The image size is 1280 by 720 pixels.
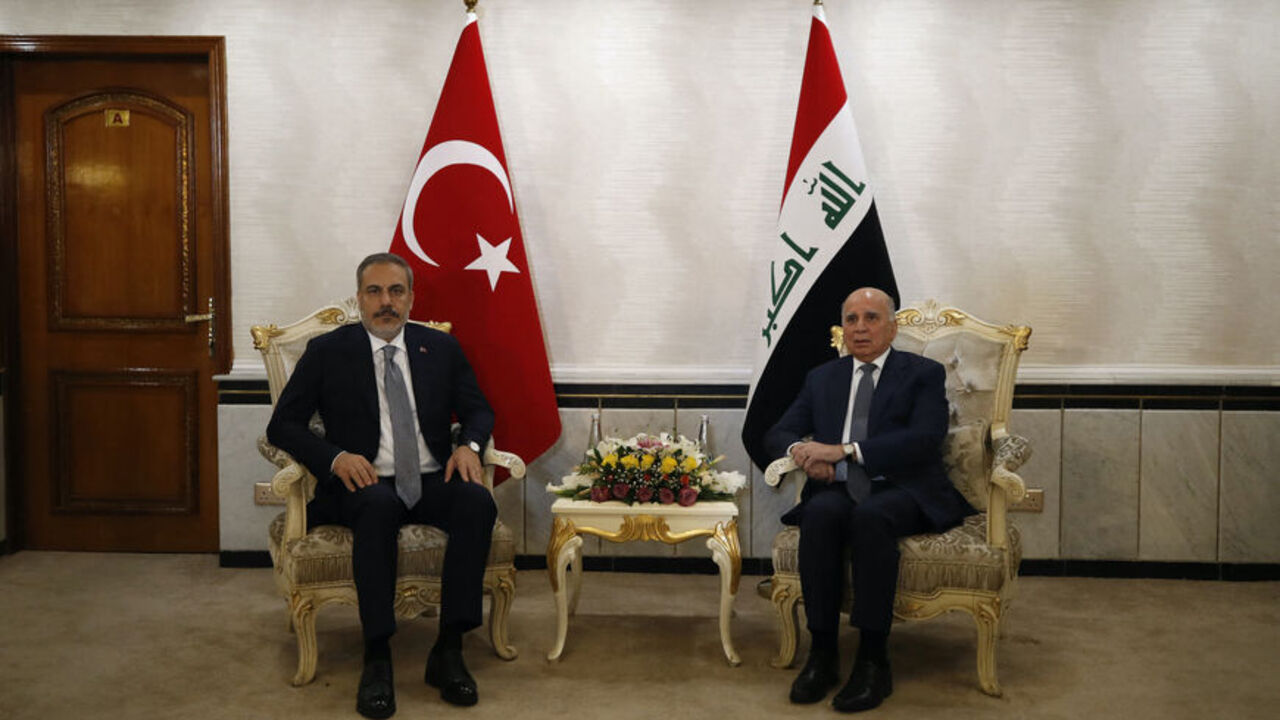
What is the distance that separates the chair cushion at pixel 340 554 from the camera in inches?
111

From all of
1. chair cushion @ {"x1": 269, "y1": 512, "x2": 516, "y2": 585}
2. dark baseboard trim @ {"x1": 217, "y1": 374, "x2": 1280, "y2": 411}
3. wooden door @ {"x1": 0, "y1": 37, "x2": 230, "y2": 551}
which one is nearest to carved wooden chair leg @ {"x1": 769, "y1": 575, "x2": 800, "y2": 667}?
chair cushion @ {"x1": 269, "y1": 512, "x2": 516, "y2": 585}

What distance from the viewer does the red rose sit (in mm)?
3086

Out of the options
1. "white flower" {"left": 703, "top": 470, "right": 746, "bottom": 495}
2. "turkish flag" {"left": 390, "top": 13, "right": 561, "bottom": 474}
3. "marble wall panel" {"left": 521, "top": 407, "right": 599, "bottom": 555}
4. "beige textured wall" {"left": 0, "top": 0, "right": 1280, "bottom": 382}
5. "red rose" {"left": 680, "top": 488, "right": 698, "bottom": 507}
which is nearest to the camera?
"red rose" {"left": 680, "top": 488, "right": 698, "bottom": 507}

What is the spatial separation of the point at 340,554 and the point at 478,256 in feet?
4.58

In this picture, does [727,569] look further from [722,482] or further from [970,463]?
[970,463]

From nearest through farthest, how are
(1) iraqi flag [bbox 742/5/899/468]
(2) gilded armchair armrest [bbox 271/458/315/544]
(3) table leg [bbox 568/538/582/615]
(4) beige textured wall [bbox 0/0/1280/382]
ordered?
(2) gilded armchair armrest [bbox 271/458/315/544], (3) table leg [bbox 568/538/582/615], (1) iraqi flag [bbox 742/5/899/468], (4) beige textured wall [bbox 0/0/1280/382]

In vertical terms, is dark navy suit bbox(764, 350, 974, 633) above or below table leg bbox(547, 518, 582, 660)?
above

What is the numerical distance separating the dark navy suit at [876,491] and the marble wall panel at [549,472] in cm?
118

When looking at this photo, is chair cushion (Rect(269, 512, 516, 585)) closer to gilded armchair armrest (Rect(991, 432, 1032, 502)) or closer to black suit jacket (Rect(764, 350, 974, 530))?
black suit jacket (Rect(764, 350, 974, 530))

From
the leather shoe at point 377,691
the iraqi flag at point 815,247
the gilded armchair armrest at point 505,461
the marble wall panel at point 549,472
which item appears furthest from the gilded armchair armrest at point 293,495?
the iraqi flag at point 815,247

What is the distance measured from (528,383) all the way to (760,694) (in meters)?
1.58

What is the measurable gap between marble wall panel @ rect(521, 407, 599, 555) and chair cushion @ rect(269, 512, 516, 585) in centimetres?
122

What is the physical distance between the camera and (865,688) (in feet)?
8.87

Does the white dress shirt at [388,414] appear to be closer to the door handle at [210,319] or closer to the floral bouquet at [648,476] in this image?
the floral bouquet at [648,476]
